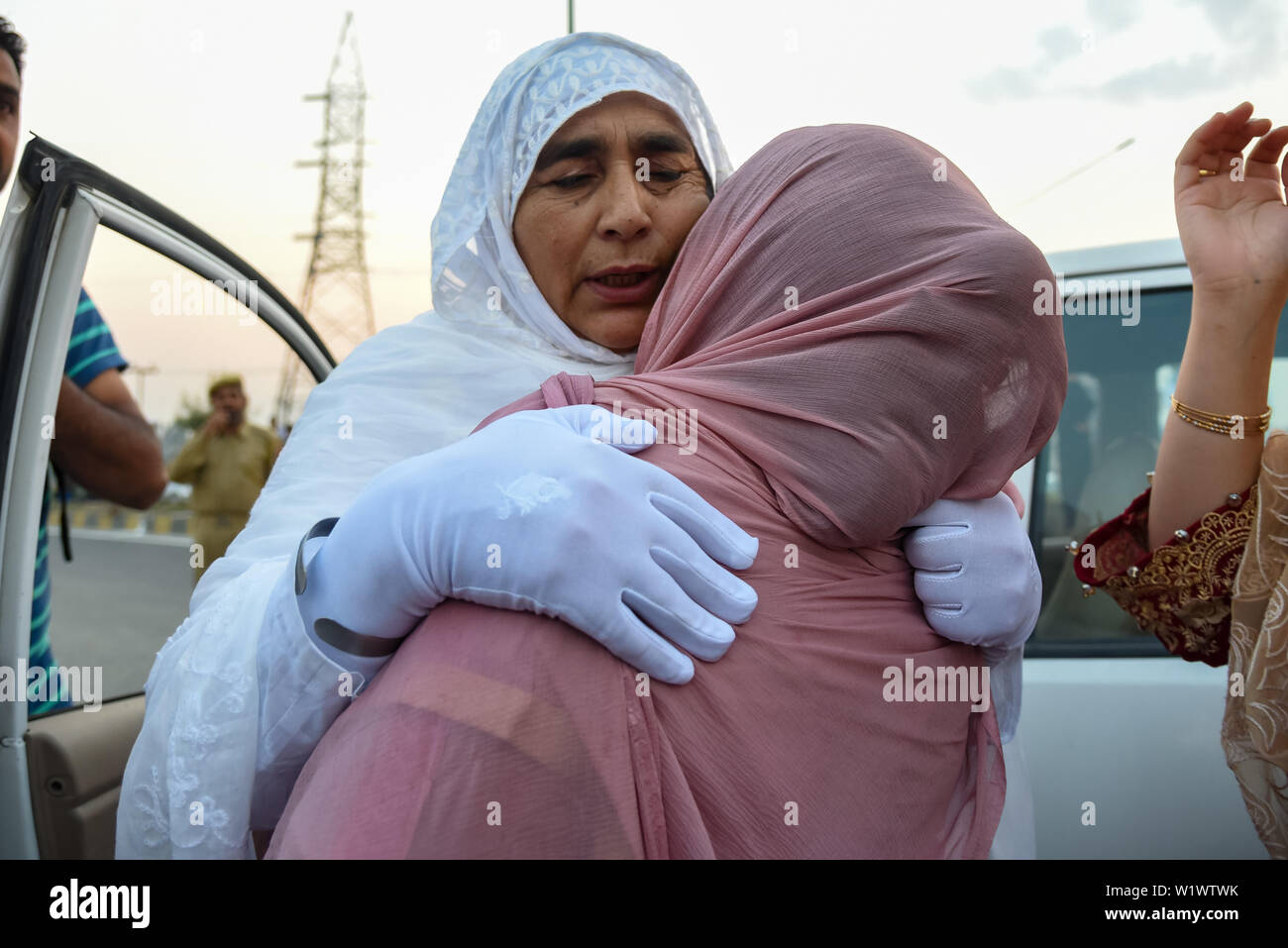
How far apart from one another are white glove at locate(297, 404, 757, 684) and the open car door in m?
0.69

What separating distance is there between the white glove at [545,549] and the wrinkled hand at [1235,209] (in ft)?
3.41

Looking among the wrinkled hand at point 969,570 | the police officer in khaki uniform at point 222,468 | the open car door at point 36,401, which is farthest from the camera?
the police officer in khaki uniform at point 222,468

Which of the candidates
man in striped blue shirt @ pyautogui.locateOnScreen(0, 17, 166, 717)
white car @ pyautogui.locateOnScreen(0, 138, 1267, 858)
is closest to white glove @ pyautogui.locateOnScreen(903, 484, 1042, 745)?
white car @ pyautogui.locateOnScreen(0, 138, 1267, 858)

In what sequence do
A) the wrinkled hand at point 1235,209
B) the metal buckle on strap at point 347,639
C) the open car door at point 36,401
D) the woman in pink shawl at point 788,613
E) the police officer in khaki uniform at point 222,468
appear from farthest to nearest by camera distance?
1. the police officer in khaki uniform at point 222,468
2. the wrinkled hand at point 1235,209
3. the open car door at point 36,401
4. the metal buckle on strap at point 347,639
5. the woman in pink shawl at point 788,613

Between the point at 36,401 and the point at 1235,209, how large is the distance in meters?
2.00

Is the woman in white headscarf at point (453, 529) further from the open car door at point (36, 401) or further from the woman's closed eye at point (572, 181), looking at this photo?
the open car door at point (36, 401)

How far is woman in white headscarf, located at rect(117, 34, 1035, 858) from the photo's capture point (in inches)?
38.6

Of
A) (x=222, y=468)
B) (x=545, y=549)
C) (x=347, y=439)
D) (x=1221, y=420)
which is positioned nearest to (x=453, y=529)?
(x=545, y=549)

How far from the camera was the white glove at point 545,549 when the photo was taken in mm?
945

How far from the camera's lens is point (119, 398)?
214 centimetres

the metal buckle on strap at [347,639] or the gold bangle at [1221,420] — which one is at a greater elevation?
the gold bangle at [1221,420]

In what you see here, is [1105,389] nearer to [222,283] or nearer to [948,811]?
[948,811]

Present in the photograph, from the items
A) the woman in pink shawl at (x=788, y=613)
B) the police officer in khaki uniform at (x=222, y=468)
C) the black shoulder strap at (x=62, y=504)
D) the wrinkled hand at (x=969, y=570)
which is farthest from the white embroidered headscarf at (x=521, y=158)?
the police officer in khaki uniform at (x=222, y=468)

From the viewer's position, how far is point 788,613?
1075mm
